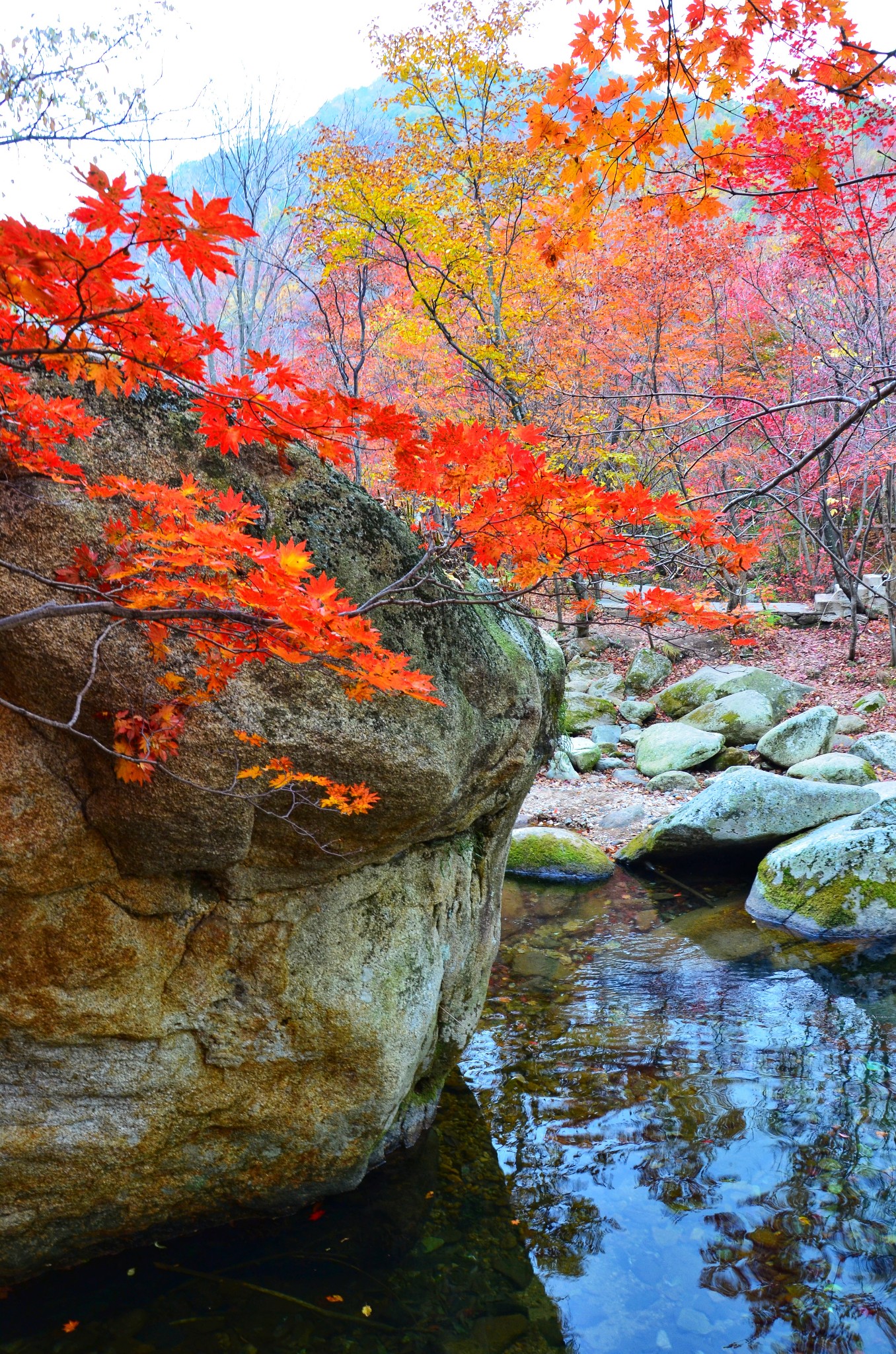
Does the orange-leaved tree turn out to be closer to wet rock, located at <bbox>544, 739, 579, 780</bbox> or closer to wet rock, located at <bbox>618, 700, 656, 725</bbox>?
wet rock, located at <bbox>544, 739, 579, 780</bbox>

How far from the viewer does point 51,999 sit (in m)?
2.57

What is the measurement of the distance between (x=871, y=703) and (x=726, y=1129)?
8.97 meters

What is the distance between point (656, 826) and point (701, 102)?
235 inches

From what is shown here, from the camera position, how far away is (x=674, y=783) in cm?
959

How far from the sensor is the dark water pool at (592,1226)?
2.85 metres

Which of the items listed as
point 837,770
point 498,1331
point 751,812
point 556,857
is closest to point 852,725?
point 837,770

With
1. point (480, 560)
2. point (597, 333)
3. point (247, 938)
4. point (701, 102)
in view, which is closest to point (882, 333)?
point (597, 333)

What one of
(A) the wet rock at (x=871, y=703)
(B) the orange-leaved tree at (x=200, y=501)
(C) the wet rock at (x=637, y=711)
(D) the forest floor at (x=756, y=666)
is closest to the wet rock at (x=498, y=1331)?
(B) the orange-leaved tree at (x=200, y=501)

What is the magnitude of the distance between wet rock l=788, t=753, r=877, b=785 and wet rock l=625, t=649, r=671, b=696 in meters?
4.70

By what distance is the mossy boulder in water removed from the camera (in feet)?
25.2

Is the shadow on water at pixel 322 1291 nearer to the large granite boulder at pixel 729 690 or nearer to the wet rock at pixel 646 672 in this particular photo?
the large granite boulder at pixel 729 690

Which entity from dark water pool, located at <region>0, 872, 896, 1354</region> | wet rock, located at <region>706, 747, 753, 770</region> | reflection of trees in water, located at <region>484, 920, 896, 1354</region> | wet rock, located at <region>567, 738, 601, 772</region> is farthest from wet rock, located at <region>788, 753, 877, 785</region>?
dark water pool, located at <region>0, 872, 896, 1354</region>

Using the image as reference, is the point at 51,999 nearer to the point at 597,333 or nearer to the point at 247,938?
the point at 247,938

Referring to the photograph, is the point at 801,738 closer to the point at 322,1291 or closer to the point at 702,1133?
the point at 702,1133
